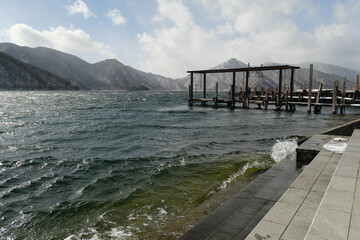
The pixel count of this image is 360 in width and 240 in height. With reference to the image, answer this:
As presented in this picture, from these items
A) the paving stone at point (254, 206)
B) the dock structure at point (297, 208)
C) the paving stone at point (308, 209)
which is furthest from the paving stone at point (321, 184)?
the paving stone at point (254, 206)

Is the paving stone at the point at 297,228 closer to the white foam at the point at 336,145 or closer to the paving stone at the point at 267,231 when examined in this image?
the paving stone at the point at 267,231

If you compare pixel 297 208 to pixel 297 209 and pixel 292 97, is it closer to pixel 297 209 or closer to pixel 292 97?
pixel 297 209

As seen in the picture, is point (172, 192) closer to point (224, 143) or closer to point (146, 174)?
point (146, 174)

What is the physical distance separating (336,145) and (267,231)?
618 cm

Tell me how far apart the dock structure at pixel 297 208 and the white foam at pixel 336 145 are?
22.4 inches

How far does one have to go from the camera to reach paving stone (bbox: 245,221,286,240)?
341cm

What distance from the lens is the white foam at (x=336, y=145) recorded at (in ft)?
25.4

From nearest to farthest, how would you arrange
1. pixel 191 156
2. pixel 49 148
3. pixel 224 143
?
pixel 191 156
pixel 49 148
pixel 224 143

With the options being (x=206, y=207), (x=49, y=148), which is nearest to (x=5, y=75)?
(x=49, y=148)

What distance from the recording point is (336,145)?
27.0 feet

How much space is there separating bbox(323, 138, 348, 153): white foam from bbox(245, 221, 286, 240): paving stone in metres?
5.18

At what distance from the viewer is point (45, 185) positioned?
8.93 m

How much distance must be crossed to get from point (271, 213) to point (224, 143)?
1158 cm

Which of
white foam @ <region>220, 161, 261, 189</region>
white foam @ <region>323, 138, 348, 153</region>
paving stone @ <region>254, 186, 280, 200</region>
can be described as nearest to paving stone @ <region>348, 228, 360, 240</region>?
paving stone @ <region>254, 186, 280, 200</region>
